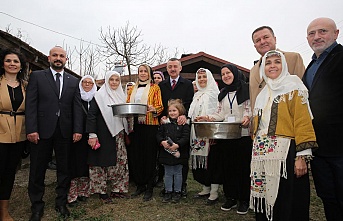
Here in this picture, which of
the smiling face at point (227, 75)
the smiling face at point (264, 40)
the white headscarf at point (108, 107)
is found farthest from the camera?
the white headscarf at point (108, 107)

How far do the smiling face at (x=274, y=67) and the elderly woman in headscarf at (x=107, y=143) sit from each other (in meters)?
2.50

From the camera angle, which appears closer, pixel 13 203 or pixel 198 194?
pixel 13 203

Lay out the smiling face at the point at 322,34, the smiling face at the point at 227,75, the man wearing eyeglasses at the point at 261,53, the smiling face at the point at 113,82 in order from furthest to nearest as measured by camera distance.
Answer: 1. the smiling face at the point at 113,82
2. the smiling face at the point at 227,75
3. the man wearing eyeglasses at the point at 261,53
4. the smiling face at the point at 322,34

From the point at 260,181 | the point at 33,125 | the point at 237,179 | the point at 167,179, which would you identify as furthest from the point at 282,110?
the point at 33,125

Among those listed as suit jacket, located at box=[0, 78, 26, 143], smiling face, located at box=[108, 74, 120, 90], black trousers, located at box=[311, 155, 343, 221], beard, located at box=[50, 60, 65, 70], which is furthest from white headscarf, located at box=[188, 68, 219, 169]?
suit jacket, located at box=[0, 78, 26, 143]

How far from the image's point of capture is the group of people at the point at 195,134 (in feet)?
7.95

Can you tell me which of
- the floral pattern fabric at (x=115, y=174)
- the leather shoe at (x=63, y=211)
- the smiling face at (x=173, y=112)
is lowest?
the leather shoe at (x=63, y=211)

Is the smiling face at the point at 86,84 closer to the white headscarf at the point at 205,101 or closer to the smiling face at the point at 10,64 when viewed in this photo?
the smiling face at the point at 10,64

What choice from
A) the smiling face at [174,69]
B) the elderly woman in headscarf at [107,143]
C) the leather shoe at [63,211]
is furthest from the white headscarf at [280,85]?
the leather shoe at [63,211]

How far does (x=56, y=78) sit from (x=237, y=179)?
9.57 feet

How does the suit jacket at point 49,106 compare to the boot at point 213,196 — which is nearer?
the suit jacket at point 49,106

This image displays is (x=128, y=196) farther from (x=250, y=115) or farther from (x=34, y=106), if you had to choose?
(x=250, y=115)

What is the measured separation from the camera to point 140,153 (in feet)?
14.6

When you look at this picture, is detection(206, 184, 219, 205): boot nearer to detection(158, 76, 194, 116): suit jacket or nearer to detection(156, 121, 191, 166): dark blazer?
detection(156, 121, 191, 166): dark blazer
